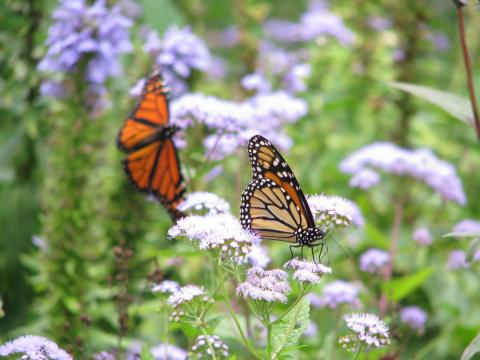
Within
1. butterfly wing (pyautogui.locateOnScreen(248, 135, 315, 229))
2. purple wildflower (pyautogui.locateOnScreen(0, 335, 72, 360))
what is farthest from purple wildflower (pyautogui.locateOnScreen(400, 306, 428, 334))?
purple wildflower (pyautogui.locateOnScreen(0, 335, 72, 360))

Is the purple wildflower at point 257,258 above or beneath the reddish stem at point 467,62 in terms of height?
beneath

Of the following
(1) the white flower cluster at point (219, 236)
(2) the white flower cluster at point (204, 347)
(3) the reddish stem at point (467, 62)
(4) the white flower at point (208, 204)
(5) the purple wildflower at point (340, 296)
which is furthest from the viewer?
(5) the purple wildflower at point (340, 296)

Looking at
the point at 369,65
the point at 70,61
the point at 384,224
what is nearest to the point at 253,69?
the point at 369,65

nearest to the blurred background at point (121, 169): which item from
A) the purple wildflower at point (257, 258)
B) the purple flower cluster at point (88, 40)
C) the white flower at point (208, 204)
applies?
the purple flower cluster at point (88, 40)

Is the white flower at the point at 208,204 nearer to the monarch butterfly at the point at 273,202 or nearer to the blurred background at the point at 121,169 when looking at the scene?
the monarch butterfly at the point at 273,202

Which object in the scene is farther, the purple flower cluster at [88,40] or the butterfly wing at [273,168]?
the purple flower cluster at [88,40]

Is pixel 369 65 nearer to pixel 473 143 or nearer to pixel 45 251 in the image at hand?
pixel 473 143

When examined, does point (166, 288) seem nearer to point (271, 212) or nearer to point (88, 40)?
point (271, 212)

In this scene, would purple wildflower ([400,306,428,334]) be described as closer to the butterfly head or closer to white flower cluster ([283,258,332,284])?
the butterfly head

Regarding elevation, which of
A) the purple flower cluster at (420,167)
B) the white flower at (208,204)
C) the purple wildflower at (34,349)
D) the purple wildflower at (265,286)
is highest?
the purple flower cluster at (420,167)
